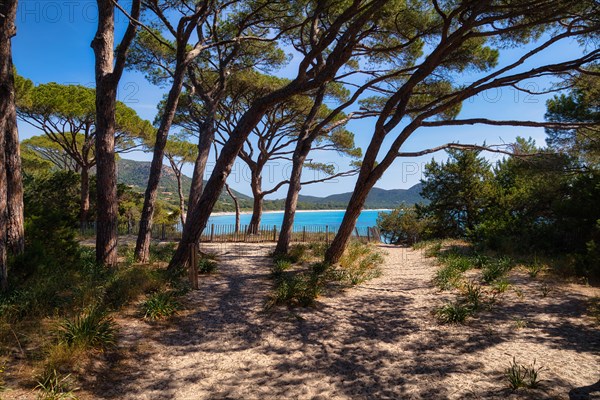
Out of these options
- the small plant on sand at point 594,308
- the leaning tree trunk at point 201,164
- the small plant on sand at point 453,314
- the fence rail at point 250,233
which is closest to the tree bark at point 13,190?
the leaning tree trunk at point 201,164

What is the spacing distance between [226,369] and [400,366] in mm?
1904

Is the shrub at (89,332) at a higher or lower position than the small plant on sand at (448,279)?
higher

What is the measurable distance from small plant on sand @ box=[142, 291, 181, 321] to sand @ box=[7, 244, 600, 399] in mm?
174

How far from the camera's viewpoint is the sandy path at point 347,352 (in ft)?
9.82

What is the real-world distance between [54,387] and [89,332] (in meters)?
0.81

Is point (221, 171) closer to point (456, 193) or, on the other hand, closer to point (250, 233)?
point (250, 233)

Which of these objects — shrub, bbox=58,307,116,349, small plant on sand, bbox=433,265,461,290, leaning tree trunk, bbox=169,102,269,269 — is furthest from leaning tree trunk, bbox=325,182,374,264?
shrub, bbox=58,307,116,349

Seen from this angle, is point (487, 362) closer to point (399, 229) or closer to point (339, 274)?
point (339, 274)

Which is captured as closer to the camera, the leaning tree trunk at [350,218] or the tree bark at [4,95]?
the tree bark at [4,95]

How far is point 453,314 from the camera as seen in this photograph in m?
4.55

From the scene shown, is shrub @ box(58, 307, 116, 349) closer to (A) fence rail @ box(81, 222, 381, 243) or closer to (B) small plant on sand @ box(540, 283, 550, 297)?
(B) small plant on sand @ box(540, 283, 550, 297)

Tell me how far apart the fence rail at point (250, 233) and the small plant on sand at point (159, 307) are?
11875 millimetres

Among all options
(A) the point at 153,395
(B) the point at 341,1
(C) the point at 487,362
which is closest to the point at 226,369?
(A) the point at 153,395

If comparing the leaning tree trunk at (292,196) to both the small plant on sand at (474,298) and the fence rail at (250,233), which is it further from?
the fence rail at (250,233)
